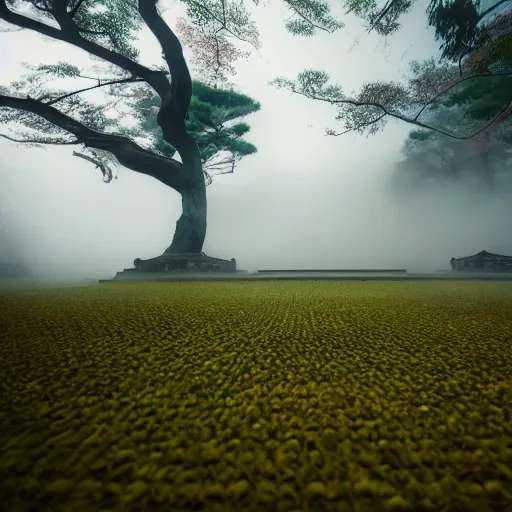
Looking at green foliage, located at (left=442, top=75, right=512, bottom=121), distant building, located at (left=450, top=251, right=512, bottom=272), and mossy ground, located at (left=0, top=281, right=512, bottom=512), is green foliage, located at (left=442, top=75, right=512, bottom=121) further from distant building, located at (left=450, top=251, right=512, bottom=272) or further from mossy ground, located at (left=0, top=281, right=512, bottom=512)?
mossy ground, located at (left=0, top=281, right=512, bottom=512)

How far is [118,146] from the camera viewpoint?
507 cm

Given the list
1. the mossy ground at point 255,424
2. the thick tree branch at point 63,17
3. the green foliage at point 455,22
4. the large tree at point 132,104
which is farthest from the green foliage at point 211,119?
the mossy ground at point 255,424

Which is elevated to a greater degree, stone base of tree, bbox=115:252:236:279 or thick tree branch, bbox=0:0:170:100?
thick tree branch, bbox=0:0:170:100

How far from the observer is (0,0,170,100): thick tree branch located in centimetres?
415

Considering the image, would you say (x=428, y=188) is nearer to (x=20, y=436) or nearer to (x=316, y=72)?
(x=316, y=72)

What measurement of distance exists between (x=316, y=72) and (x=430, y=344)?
19.0 feet

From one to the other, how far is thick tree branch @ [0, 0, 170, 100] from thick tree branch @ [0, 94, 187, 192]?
3.29 feet

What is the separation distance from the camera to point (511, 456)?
0.26 metres

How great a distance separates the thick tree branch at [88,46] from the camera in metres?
4.15

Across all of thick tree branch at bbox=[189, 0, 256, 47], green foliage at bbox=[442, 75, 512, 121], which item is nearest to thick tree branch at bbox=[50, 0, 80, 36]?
thick tree branch at bbox=[189, 0, 256, 47]

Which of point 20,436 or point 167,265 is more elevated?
point 167,265

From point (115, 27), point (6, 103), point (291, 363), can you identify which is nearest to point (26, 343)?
point (291, 363)

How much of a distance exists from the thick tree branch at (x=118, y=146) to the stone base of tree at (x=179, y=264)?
1.35 meters

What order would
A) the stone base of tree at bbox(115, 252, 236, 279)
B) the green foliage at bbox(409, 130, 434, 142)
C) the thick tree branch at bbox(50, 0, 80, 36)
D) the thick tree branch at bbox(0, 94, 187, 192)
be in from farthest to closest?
the green foliage at bbox(409, 130, 434, 142), the stone base of tree at bbox(115, 252, 236, 279), the thick tree branch at bbox(0, 94, 187, 192), the thick tree branch at bbox(50, 0, 80, 36)
